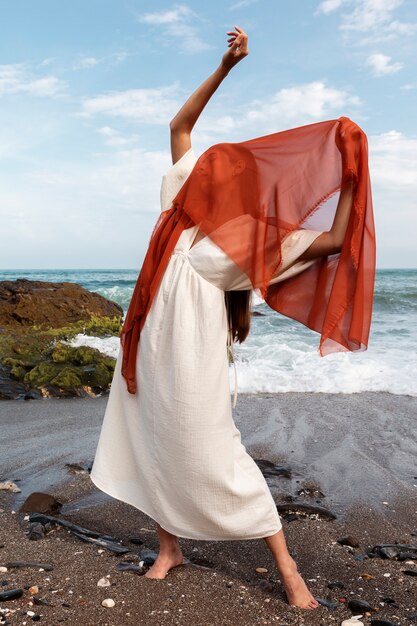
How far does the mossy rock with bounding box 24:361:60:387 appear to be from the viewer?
315 inches

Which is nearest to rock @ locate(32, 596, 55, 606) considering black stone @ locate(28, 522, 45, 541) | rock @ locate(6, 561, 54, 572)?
rock @ locate(6, 561, 54, 572)

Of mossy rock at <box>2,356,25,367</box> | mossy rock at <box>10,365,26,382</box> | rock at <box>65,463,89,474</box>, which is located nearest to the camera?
rock at <box>65,463,89,474</box>

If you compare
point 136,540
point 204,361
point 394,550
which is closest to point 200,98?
point 204,361

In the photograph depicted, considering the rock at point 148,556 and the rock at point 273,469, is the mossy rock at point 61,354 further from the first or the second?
the rock at point 148,556

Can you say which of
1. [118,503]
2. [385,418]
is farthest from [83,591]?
[385,418]

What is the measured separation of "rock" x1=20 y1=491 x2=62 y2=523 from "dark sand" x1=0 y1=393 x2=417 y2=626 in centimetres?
6

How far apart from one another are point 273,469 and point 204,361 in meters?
2.35

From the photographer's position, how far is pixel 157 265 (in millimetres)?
2918

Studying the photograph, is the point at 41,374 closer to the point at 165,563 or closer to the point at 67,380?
the point at 67,380

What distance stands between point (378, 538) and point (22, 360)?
629cm

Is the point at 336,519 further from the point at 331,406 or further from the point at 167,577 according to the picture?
the point at 331,406

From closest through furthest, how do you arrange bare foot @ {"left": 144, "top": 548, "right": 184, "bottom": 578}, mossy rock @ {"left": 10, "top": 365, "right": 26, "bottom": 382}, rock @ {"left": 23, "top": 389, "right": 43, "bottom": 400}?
bare foot @ {"left": 144, "top": 548, "right": 184, "bottom": 578} → rock @ {"left": 23, "top": 389, "right": 43, "bottom": 400} → mossy rock @ {"left": 10, "top": 365, "right": 26, "bottom": 382}

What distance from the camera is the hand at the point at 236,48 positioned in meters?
2.79

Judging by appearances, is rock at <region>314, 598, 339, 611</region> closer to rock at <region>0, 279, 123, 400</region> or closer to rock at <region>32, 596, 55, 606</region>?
rock at <region>32, 596, 55, 606</region>
